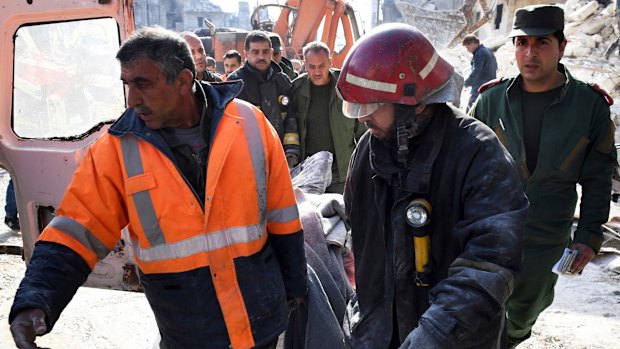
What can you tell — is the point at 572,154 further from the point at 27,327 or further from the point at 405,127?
the point at 27,327

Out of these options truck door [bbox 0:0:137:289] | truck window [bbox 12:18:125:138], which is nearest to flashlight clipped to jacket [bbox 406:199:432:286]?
truck door [bbox 0:0:137:289]

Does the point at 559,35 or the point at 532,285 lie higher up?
the point at 559,35

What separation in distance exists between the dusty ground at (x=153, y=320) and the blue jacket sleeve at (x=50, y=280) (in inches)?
76.7

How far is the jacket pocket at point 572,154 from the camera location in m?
2.66

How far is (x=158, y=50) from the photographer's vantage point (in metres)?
1.90

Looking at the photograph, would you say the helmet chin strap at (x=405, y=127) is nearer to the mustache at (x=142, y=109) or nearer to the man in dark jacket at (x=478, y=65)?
the mustache at (x=142, y=109)

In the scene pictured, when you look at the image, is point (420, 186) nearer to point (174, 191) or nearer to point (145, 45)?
point (174, 191)

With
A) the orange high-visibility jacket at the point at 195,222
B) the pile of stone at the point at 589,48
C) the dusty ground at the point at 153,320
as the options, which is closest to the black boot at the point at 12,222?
the dusty ground at the point at 153,320

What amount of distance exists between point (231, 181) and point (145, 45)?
1.86 feet

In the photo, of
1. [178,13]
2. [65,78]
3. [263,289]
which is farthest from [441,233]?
[178,13]

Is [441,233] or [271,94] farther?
[271,94]

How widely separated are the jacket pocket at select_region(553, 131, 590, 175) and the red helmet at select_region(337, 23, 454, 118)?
4.23 ft

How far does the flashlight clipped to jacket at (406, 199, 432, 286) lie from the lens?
1.62 m

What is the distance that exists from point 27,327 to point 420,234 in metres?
1.24
